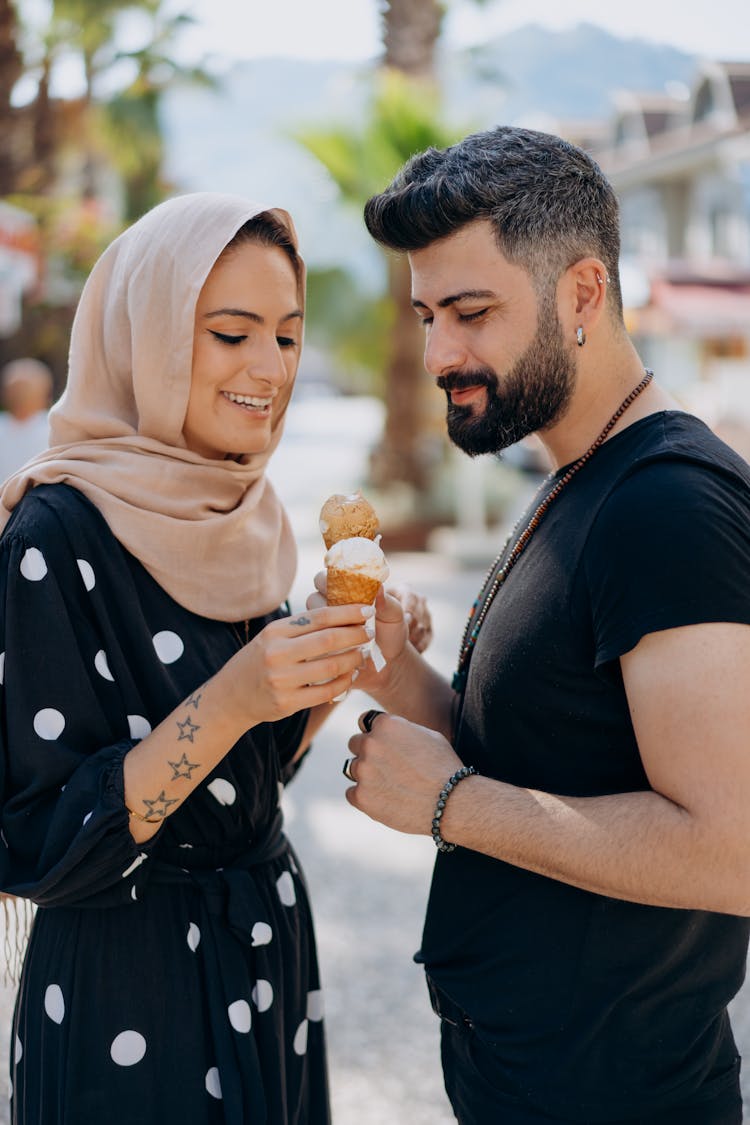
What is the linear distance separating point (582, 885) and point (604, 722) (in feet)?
0.83

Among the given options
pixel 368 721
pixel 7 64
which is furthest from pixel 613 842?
pixel 7 64

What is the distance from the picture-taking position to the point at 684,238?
2733 cm

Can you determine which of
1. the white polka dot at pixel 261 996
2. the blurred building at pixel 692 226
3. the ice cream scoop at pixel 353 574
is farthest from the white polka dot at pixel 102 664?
the blurred building at pixel 692 226

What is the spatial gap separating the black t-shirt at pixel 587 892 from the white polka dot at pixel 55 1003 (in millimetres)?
702

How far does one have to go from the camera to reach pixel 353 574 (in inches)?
75.6

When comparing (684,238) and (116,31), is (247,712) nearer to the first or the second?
(116,31)

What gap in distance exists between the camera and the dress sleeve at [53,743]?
1.85 meters

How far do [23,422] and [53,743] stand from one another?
25.3 feet

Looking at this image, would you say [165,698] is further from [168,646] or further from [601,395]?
[601,395]

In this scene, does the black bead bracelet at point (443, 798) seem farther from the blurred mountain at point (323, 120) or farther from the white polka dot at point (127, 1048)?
the blurred mountain at point (323, 120)

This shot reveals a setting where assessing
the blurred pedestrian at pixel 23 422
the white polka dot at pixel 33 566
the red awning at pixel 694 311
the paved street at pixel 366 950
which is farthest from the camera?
the red awning at pixel 694 311

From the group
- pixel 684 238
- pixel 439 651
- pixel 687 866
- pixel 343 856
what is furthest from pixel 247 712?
pixel 684 238

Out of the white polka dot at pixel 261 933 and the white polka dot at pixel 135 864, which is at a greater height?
the white polka dot at pixel 135 864

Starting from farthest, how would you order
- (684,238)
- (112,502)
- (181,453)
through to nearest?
1. (684,238)
2. (181,453)
3. (112,502)
